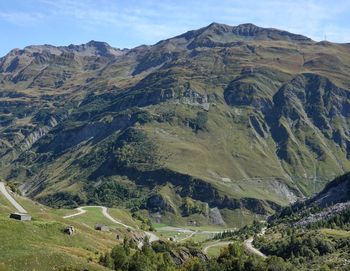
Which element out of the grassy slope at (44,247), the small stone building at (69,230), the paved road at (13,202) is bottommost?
the paved road at (13,202)

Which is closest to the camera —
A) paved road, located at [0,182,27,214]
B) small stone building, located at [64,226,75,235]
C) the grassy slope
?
the grassy slope

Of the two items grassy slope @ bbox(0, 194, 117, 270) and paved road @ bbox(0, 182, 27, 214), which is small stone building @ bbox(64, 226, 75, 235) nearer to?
grassy slope @ bbox(0, 194, 117, 270)

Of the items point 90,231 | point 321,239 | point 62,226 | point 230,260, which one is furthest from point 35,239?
point 321,239

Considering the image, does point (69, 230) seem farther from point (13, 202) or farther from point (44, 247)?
point (13, 202)

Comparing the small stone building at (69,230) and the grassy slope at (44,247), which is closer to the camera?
the grassy slope at (44,247)

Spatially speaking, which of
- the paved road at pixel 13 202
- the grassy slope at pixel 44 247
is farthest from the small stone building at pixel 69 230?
the paved road at pixel 13 202

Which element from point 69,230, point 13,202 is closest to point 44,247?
point 69,230

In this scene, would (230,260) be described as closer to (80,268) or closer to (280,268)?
(280,268)

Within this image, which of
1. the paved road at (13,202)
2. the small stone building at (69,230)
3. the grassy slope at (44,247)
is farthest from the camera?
the paved road at (13,202)

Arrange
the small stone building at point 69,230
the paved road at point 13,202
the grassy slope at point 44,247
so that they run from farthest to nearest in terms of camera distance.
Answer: the paved road at point 13,202
the small stone building at point 69,230
the grassy slope at point 44,247

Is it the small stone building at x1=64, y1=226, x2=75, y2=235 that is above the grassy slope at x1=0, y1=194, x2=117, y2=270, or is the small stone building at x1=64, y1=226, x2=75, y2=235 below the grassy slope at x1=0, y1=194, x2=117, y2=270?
below

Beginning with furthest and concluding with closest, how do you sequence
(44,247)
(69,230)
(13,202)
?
(13,202), (69,230), (44,247)

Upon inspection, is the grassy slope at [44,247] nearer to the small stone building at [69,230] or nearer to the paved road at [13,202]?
the small stone building at [69,230]

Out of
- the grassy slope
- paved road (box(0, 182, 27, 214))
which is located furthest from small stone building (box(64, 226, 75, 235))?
paved road (box(0, 182, 27, 214))
